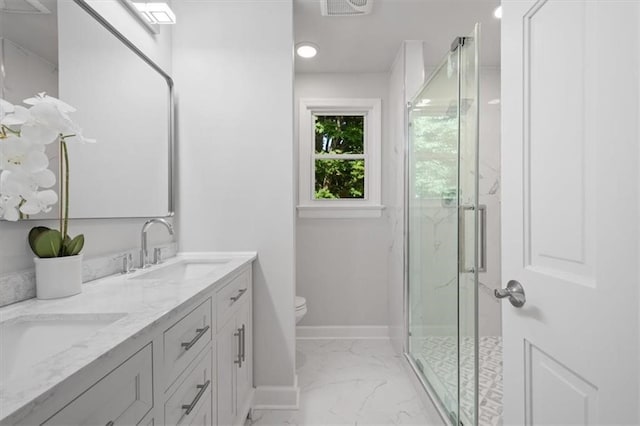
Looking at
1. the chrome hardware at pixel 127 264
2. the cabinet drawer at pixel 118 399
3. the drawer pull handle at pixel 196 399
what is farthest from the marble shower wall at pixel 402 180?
the cabinet drawer at pixel 118 399

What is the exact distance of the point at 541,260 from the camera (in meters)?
0.83

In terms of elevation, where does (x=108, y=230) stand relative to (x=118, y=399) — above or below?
above

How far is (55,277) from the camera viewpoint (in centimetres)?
104

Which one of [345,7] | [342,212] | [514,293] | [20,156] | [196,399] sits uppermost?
[345,7]

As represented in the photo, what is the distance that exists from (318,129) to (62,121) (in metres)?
2.41

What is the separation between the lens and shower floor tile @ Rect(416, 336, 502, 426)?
1.49m

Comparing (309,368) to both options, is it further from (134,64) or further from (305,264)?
(134,64)

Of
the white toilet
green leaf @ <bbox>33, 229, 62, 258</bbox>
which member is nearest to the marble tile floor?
the white toilet

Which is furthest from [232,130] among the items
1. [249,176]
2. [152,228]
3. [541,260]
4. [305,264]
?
[541,260]

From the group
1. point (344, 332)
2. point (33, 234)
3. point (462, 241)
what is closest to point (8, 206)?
point (33, 234)

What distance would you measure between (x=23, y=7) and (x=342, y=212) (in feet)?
7.74

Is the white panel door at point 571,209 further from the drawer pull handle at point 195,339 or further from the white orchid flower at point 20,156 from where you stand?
the white orchid flower at point 20,156

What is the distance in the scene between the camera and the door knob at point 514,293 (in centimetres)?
88

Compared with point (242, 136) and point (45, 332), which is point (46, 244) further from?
point (242, 136)
